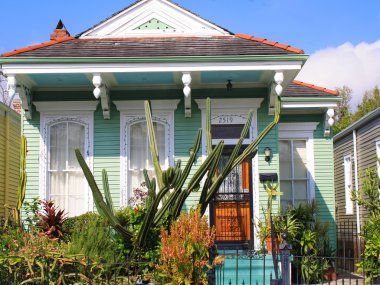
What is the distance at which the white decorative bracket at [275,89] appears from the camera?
39.5 feet

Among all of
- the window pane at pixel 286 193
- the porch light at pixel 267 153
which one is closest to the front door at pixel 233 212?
the porch light at pixel 267 153

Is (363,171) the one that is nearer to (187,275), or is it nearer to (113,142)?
(113,142)

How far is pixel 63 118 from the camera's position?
13.5 meters

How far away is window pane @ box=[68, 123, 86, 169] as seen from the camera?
1347 cm

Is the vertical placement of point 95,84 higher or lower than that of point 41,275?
higher

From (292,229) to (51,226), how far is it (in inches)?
202

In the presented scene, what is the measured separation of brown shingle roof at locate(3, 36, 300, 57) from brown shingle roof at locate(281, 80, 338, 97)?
2302 mm

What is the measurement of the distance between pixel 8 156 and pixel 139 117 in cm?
772

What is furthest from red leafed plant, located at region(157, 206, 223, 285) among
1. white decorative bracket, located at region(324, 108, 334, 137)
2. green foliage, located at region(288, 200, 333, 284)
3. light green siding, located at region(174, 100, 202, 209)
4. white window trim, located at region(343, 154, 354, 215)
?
white window trim, located at region(343, 154, 354, 215)

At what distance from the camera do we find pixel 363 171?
17297 millimetres

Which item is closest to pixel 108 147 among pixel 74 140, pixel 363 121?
pixel 74 140

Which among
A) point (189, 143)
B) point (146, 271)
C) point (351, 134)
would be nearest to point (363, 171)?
point (351, 134)

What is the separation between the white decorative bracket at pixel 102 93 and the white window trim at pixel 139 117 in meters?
0.30

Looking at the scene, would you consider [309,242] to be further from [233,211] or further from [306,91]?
[306,91]
